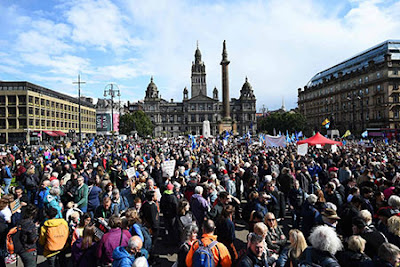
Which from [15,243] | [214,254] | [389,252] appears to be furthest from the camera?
[15,243]

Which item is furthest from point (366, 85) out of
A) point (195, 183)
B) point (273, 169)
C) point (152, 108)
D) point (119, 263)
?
point (152, 108)

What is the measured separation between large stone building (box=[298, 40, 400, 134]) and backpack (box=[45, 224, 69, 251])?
45.8 m

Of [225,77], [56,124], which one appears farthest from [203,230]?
[56,124]

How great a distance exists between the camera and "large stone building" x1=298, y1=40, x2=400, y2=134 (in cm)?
5628

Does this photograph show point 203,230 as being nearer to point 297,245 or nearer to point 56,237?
point 297,245

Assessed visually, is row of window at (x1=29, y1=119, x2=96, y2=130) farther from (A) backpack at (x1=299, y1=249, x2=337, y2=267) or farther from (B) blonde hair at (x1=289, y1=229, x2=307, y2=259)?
(A) backpack at (x1=299, y1=249, x2=337, y2=267)

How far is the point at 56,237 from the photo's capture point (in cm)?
518

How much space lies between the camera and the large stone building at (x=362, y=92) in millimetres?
56281

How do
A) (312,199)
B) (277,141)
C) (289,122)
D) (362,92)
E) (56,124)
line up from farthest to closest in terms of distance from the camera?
(289,122)
(56,124)
(362,92)
(277,141)
(312,199)

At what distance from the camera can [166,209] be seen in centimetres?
731

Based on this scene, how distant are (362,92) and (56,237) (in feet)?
235

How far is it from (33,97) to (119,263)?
67.2 meters

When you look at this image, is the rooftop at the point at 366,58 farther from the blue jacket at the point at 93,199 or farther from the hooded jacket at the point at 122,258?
the hooded jacket at the point at 122,258

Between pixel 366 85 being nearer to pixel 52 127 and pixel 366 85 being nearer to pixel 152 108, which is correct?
pixel 52 127
